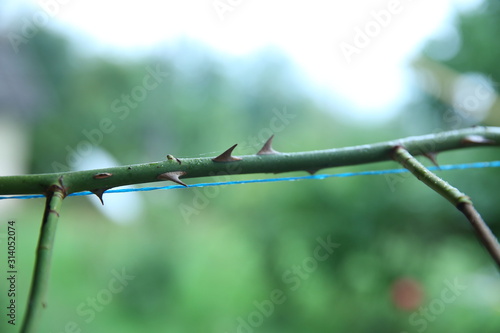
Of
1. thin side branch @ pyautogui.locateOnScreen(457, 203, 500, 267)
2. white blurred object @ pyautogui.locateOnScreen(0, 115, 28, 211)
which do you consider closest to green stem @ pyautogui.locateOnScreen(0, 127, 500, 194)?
thin side branch @ pyautogui.locateOnScreen(457, 203, 500, 267)

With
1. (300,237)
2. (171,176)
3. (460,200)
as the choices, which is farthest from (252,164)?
(300,237)

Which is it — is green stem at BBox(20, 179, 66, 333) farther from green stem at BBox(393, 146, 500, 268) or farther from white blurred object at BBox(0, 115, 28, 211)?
white blurred object at BBox(0, 115, 28, 211)

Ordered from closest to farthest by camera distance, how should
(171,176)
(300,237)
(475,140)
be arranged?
(171,176) < (475,140) < (300,237)

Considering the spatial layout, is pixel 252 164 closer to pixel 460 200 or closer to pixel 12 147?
pixel 460 200

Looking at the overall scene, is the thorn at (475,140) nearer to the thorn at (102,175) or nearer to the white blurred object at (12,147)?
the thorn at (102,175)

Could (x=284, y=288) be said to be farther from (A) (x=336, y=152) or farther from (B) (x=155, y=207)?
(A) (x=336, y=152)

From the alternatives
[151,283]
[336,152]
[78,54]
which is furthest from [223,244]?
[78,54]
